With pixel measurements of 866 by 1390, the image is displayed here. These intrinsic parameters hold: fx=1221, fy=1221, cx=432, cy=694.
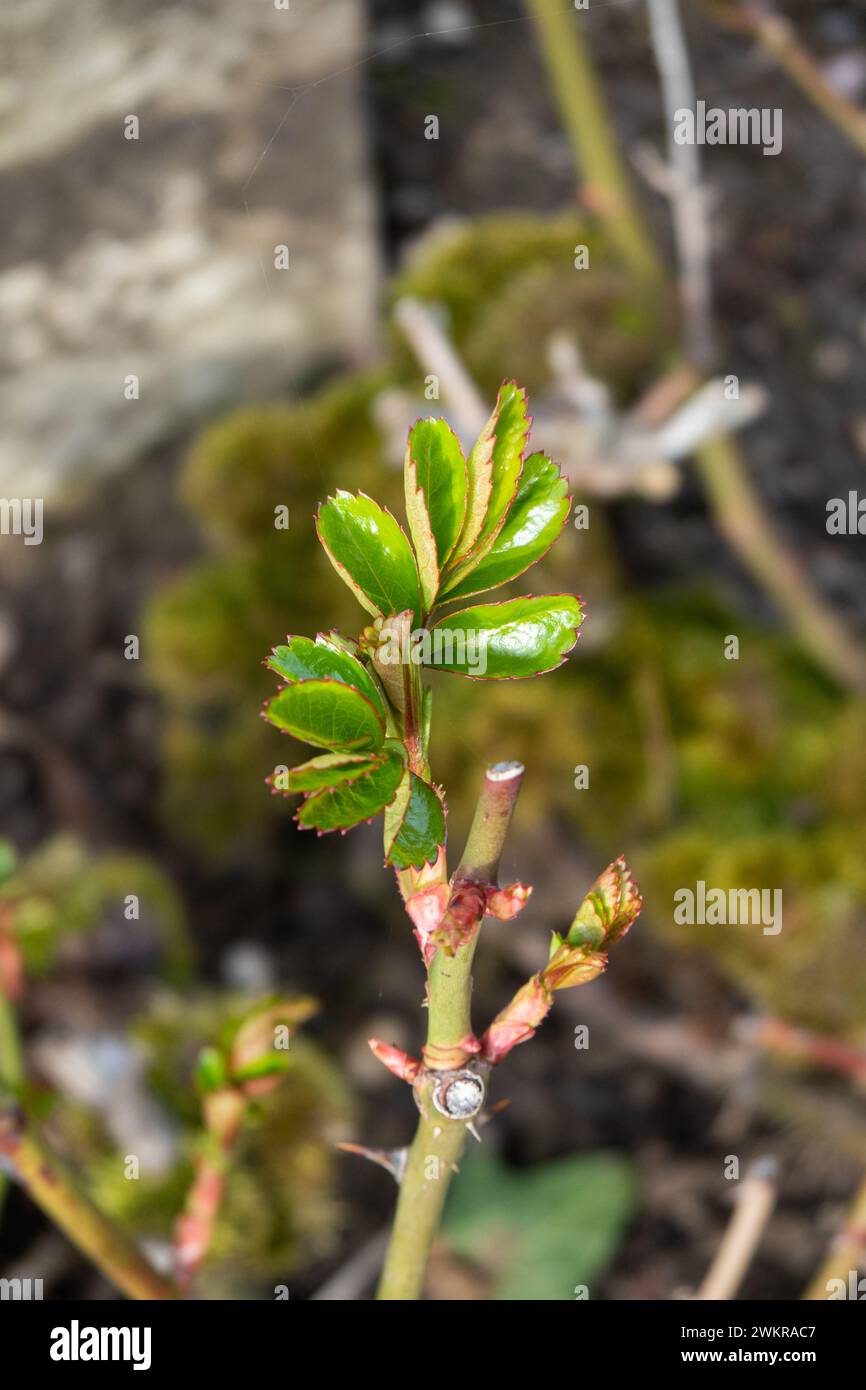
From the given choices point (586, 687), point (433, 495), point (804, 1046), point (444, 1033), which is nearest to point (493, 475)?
point (433, 495)

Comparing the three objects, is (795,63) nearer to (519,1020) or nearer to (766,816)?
(766,816)

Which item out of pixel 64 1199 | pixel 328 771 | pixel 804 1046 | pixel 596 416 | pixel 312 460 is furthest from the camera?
pixel 312 460

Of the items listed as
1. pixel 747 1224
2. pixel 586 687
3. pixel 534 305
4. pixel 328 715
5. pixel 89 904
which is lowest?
pixel 747 1224

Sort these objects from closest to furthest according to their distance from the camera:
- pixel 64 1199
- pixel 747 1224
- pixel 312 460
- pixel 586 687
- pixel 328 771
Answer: pixel 328 771
pixel 64 1199
pixel 747 1224
pixel 586 687
pixel 312 460

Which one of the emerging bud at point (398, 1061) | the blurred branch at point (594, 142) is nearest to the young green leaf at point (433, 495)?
the emerging bud at point (398, 1061)

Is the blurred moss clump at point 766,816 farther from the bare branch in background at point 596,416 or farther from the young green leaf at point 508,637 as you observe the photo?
the young green leaf at point 508,637
